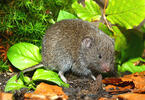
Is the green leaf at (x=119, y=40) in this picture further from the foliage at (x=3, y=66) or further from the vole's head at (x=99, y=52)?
the foliage at (x=3, y=66)

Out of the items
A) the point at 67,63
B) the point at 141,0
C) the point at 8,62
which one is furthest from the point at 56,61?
the point at 141,0

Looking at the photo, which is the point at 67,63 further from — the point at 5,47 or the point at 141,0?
the point at 141,0

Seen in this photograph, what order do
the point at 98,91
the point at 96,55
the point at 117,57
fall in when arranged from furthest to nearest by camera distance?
the point at 117,57, the point at 96,55, the point at 98,91

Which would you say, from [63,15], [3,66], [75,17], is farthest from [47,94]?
[75,17]

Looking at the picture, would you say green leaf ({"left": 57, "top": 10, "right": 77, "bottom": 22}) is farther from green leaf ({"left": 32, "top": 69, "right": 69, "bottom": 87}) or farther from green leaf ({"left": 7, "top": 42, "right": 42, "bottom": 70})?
green leaf ({"left": 32, "top": 69, "right": 69, "bottom": 87})

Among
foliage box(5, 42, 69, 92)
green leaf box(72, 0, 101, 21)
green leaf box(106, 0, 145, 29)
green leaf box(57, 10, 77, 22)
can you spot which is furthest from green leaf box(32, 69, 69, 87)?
green leaf box(106, 0, 145, 29)

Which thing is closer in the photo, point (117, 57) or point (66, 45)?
point (66, 45)

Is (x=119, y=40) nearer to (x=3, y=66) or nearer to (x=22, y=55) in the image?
(x=22, y=55)
